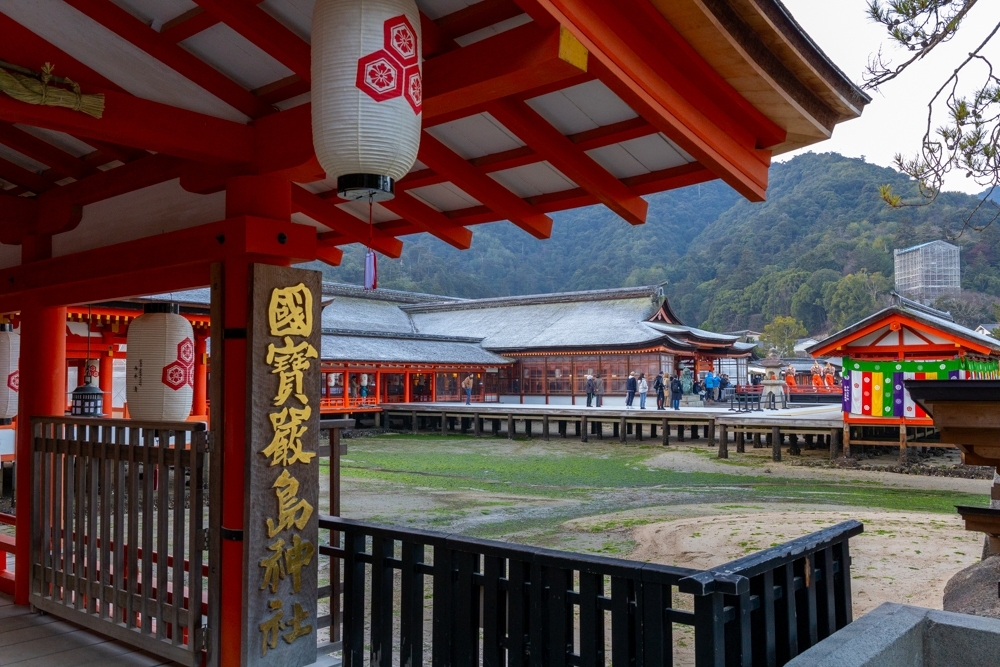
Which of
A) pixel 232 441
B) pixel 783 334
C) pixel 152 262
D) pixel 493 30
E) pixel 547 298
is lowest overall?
pixel 232 441

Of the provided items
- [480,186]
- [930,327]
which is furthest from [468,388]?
[480,186]

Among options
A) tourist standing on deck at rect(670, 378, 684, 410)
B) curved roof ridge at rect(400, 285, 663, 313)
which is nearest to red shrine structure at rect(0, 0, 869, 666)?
tourist standing on deck at rect(670, 378, 684, 410)

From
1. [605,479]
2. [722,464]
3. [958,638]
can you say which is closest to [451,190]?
[958,638]

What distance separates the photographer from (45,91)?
303cm

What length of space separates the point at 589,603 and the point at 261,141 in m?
2.69

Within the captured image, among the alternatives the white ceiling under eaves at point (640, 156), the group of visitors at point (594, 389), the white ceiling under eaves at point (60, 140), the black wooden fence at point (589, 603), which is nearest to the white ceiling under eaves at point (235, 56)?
the white ceiling under eaves at point (60, 140)

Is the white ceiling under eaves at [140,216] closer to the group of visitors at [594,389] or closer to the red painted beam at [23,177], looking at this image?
the red painted beam at [23,177]

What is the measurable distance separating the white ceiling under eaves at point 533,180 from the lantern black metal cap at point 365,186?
4.80 feet

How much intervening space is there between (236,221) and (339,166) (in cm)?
108

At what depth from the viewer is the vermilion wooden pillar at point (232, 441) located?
345cm

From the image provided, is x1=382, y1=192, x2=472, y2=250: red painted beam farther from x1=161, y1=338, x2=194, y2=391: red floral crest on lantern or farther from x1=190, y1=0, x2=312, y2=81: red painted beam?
x1=161, y1=338, x2=194, y2=391: red floral crest on lantern

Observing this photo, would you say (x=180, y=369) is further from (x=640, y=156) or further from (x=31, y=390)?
(x=640, y=156)

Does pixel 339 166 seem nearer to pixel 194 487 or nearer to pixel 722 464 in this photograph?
pixel 194 487

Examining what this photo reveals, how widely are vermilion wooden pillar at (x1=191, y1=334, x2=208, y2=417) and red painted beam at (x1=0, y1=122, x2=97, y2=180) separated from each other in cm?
1017
